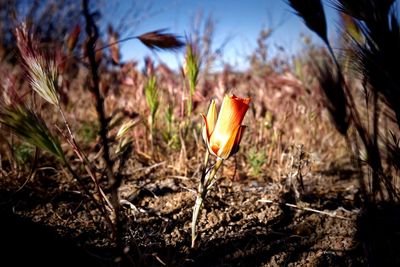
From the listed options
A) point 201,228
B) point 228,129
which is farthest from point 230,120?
point 201,228

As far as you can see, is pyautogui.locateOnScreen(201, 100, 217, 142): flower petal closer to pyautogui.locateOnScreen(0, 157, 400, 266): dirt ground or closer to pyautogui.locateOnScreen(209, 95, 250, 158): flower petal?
pyautogui.locateOnScreen(209, 95, 250, 158): flower petal

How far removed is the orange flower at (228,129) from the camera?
61 centimetres

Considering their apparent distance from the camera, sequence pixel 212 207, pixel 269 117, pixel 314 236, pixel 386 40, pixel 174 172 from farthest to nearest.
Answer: pixel 269 117 → pixel 174 172 → pixel 212 207 → pixel 314 236 → pixel 386 40

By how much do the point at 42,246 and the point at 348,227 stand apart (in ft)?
2.84

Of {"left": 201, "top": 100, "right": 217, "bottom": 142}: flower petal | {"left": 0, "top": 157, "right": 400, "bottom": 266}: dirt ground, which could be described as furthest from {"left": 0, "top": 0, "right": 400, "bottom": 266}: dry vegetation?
{"left": 201, "top": 100, "right": 217, "bottom": 142}: flower petal

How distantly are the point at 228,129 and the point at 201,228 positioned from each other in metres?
0.40

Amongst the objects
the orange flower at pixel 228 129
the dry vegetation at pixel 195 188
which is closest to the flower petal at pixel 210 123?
the orange flower at pixel 228 129

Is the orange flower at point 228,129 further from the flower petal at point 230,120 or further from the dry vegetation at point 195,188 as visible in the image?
the dry vegetation at point 195,188

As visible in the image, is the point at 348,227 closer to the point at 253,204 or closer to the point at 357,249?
the point at 357,249

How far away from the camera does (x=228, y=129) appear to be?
2.05 feet

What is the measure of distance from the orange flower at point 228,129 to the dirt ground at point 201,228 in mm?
233

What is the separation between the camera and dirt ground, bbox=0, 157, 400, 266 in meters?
0.71

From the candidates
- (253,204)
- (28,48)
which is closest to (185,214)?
(253,204)

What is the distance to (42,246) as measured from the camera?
0.71m
